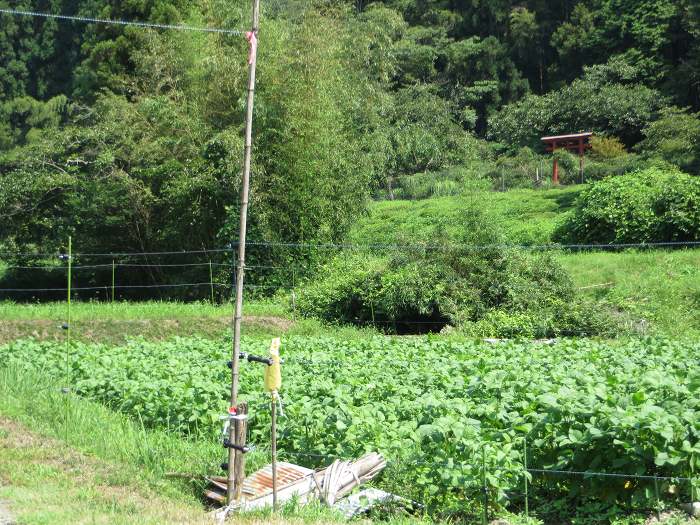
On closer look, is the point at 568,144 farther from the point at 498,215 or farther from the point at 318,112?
the point at 318,112

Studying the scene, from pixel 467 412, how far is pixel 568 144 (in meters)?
31.7

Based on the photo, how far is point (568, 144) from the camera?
38062 millimetres

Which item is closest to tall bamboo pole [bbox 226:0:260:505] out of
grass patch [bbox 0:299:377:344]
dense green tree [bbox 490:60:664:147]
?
grass patch [bbox 0:299:377:344]

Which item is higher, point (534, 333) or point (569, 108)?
point (569, 108)

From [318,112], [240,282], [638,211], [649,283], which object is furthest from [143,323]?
[638,211]

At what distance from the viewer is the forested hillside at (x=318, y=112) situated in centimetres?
2419

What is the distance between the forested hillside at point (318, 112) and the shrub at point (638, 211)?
5094 mm

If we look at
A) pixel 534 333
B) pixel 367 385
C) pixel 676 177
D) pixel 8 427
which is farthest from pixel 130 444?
pixel 676 177

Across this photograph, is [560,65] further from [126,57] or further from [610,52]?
[126,57]

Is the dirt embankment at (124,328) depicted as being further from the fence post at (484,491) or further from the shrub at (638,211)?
the fence post at (484,491)

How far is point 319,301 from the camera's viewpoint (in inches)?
821

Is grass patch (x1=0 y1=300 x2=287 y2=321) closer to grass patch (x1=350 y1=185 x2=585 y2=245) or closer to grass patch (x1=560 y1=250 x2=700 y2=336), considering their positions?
grass patch (x1=350 y1=185 x2=585 y2=245)

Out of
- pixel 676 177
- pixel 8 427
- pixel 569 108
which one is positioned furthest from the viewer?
pixel 569 108

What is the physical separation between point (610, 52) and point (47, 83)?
39234 mm
